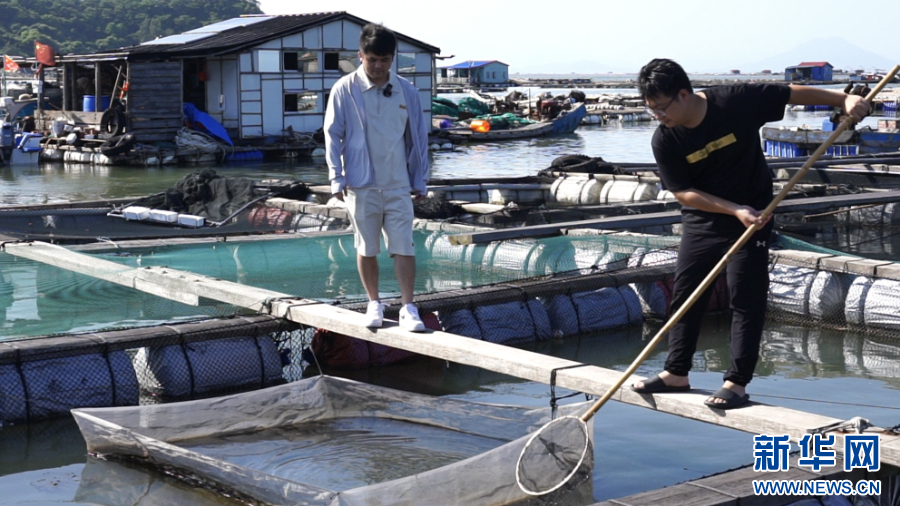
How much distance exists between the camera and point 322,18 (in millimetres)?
35594

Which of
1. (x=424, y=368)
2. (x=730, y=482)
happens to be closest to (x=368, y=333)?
(x=424, y=368)

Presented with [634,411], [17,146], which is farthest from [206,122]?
[634,411]

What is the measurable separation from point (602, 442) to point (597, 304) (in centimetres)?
358

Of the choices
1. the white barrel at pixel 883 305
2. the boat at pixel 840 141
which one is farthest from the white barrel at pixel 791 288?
the boat at pixel 840 141

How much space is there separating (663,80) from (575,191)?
15848 mm

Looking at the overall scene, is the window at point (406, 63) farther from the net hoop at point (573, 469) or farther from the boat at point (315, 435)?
the net hoop at point (573, 469)

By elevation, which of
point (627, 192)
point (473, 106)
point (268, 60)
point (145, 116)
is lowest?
point (627, 192)

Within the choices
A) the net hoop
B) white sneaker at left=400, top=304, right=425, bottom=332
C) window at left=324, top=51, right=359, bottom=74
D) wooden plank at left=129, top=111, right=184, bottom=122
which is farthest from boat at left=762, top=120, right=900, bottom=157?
the net hoop

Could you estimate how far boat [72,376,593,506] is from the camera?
6012mm

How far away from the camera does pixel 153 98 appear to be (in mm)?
33375

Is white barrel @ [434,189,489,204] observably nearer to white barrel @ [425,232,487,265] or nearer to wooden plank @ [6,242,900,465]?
white barrel @ [425,232,487,265]

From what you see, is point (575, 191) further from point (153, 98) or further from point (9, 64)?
point (9, 64)

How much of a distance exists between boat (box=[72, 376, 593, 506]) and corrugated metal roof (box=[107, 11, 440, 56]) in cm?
2797

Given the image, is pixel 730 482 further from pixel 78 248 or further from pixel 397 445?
pixel 78 248
